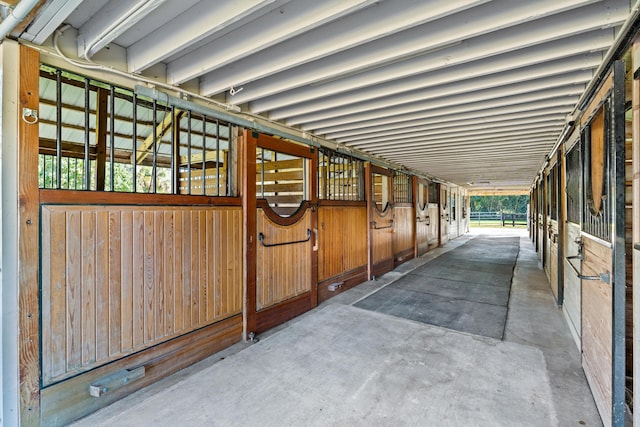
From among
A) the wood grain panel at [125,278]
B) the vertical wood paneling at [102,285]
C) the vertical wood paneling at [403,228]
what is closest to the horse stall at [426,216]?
the vertical wood paneling at [403,228]

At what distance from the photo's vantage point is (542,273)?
571 cm

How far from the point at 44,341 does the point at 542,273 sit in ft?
22.8

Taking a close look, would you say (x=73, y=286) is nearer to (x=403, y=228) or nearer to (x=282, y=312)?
(x=282, y=312)

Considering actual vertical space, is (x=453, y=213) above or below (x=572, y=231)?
above

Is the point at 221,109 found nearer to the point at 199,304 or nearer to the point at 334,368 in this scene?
the point at 199,304

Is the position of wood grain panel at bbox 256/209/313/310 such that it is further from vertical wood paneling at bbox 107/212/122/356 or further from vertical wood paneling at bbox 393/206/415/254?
vertical wood paneling at bbox 393/206/415/254

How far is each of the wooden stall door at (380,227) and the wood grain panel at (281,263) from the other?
1802 mm

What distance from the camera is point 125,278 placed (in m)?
2.11

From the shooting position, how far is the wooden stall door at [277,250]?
302 cm

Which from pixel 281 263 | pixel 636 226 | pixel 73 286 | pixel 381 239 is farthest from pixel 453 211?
pixel 73 286

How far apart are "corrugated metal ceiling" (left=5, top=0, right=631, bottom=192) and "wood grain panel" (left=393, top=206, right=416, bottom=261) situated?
3.20m

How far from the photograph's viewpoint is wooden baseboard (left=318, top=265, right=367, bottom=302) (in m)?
4.16

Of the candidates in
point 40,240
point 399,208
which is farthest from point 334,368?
point 399,208

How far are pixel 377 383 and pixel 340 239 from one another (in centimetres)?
251
